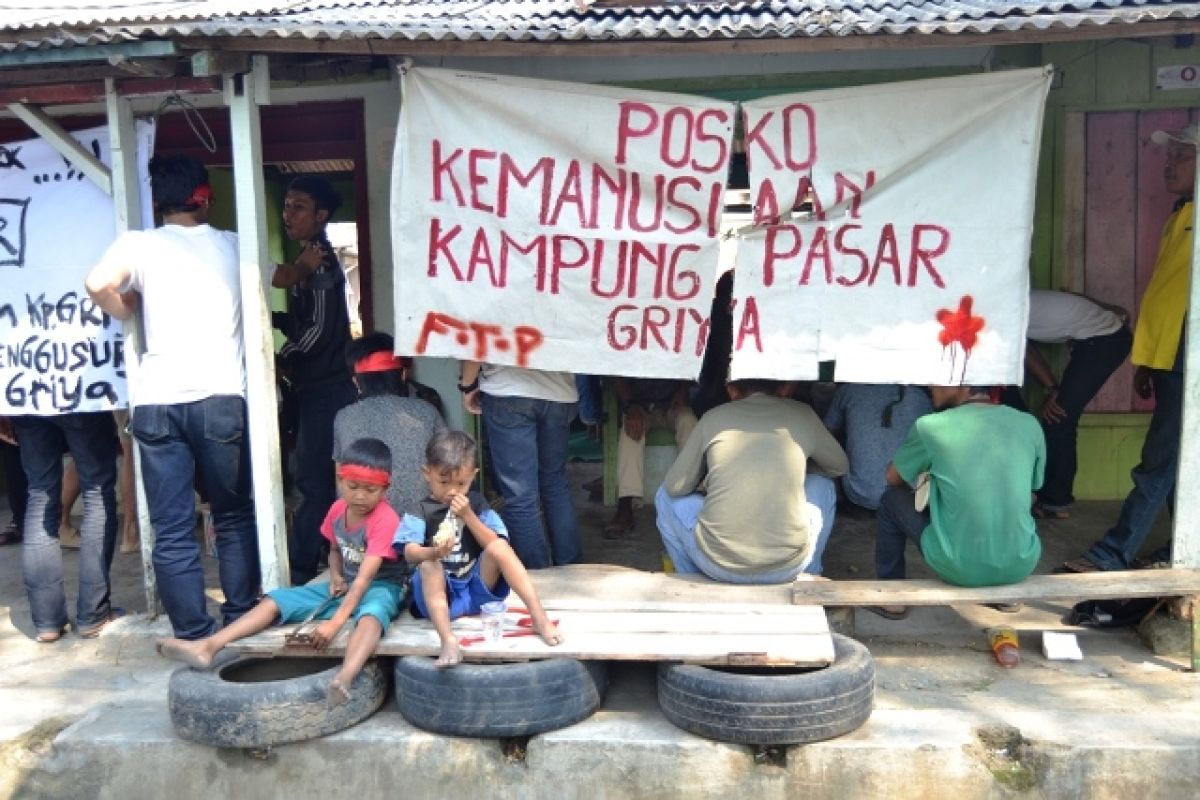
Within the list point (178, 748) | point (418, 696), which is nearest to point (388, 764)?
point (418, 696)

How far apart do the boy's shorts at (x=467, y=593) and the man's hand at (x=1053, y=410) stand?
11.7ft

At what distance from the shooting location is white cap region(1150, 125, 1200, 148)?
14.9 feet

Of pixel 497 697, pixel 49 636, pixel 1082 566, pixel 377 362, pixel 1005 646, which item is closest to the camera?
pixel 497 697

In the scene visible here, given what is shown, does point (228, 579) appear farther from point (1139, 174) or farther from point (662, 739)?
point (1139, 174)

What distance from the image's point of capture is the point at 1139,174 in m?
6.33

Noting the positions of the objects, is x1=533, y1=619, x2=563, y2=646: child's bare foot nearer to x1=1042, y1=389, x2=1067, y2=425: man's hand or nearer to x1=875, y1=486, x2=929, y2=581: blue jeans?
x1=875, y1=486, x2=929, y2=581: blue jeans

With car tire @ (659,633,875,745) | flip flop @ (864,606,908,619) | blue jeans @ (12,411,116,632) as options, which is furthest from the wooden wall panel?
blue jeans @ (12,411,116,632)

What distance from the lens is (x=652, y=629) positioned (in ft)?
14.3

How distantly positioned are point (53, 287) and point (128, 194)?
646 millimetres

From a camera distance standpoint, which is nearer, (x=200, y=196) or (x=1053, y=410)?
(x=200, y=196)

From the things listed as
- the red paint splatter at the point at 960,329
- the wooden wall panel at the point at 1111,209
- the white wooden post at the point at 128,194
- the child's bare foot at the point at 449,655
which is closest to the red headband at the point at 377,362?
the white wooden post at the point at 128,194

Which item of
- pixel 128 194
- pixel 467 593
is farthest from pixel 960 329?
pixel 128 194

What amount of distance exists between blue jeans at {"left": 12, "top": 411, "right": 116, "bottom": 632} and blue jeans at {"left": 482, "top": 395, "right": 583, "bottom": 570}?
6.13 feet

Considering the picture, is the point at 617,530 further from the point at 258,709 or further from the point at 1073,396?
the point at 258,709
